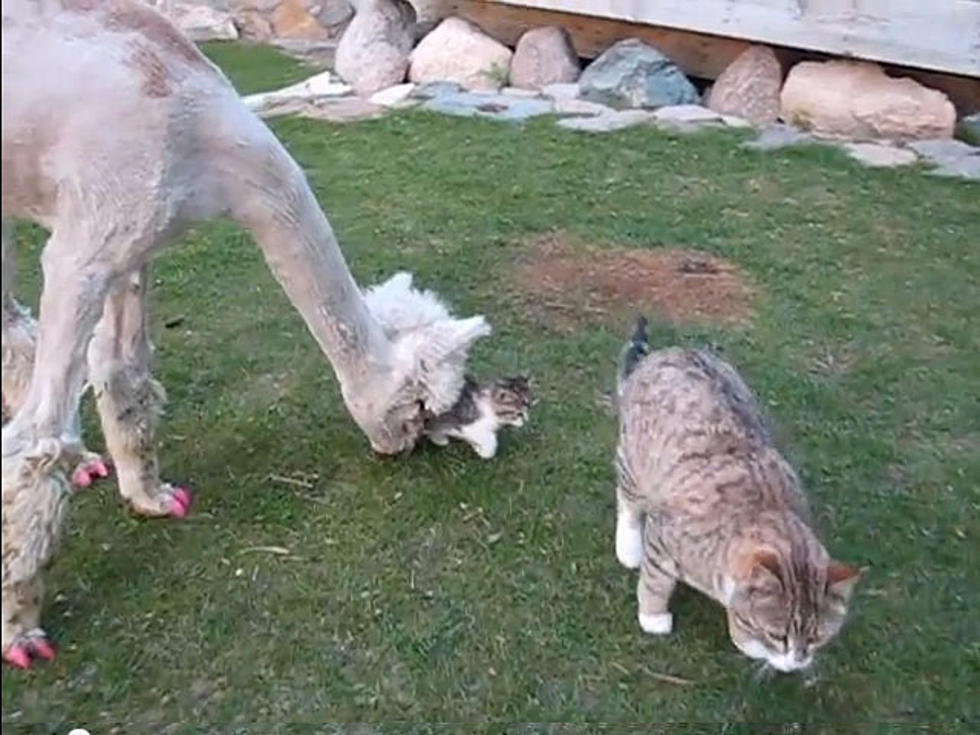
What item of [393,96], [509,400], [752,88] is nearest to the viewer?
[509,400]

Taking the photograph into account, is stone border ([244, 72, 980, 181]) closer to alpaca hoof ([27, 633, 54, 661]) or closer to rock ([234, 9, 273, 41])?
rock ([234, 9, 273, 41])

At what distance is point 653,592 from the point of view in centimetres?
312

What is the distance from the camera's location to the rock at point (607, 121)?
6715 mm

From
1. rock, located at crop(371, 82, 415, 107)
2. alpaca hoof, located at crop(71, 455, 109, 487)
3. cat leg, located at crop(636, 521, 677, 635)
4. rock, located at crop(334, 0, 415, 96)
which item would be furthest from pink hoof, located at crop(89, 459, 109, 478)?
rock, located at crop(334, 0, 415, 96)

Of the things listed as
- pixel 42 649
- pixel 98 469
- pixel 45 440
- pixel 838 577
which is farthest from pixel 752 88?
pixel 45 440

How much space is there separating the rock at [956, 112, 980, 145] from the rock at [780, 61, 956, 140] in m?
0.08

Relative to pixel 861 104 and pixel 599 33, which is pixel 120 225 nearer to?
pixel 861 104

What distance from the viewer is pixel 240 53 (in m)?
8.64

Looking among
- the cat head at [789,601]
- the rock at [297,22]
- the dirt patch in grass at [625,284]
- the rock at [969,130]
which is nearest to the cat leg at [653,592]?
the cat head at [789,601]

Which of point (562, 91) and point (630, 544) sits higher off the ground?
point (630, 544)

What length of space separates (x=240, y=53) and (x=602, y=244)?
13.0ft

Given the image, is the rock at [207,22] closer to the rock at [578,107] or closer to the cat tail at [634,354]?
the rock at [578,107]

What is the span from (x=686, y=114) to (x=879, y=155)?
981 mm

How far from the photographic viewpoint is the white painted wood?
652 centimetres
